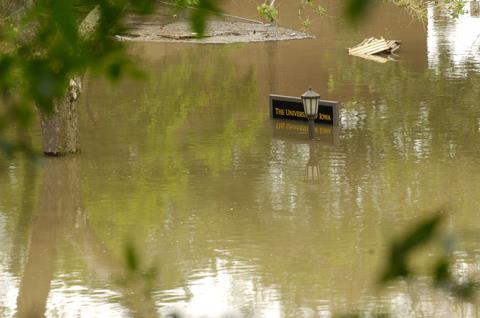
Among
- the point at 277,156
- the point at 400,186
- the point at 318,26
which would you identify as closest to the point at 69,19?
the point at 400,186

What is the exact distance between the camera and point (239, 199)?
15.5m

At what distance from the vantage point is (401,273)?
1.52 m

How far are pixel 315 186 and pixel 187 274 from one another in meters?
4.30

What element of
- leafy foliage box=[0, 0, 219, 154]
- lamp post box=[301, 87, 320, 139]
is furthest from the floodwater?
leafy foliage box=[0, 0, 219, 154]

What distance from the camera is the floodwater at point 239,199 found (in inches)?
452

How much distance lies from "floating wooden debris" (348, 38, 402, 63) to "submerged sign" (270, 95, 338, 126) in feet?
38.8

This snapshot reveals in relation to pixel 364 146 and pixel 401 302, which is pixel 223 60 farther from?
pixel 401 302

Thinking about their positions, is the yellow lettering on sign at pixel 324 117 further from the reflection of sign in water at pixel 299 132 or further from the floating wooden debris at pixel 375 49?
the floating wooden debris at pixel 375 49

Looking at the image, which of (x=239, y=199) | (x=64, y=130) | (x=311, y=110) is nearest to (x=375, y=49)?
(x=311, y=110)

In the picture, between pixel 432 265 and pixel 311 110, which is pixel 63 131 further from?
pixel 432 265

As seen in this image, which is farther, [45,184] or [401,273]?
[45,184]

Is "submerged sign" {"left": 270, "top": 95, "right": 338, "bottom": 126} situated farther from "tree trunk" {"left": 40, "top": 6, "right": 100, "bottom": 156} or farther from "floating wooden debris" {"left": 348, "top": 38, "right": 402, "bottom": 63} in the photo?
"floating wooden debris" {"left": 348, "top": 38, "right": 402, "bottom": 63}

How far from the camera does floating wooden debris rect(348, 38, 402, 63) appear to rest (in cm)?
3338

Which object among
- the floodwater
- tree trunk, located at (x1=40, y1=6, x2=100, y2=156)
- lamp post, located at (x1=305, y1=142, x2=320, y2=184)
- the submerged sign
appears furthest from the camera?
the submerged sign
